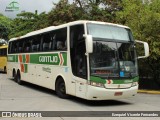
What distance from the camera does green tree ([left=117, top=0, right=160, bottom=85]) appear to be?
63.4ft

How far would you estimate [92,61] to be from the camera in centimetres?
1246

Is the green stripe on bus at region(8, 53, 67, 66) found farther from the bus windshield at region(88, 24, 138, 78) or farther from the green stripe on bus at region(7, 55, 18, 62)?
the green stripe on bus at region(7, 55, 18, 62)

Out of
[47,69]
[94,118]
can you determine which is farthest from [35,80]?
[94,118]

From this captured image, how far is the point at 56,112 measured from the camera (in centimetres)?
1119

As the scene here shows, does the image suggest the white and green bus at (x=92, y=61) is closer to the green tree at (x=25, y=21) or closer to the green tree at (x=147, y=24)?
the green tree at (x=147, y=24)

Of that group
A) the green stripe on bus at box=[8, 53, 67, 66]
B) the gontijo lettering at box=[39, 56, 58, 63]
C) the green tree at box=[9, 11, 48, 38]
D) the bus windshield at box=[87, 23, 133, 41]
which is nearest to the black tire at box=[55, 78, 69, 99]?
the green stripe on bus at box=[8, 53, 67, 66]

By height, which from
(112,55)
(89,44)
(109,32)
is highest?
(109,32)

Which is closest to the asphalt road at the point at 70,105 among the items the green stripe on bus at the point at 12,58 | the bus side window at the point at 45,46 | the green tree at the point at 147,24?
the bus side window at the point at 45,46

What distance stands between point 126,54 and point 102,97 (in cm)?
202

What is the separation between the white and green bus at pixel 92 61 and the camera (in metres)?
12.4

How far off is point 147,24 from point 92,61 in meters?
8.07

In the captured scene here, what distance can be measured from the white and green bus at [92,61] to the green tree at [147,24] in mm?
5543

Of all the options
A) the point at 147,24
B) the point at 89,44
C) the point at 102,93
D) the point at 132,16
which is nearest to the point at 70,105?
the point at 102,93

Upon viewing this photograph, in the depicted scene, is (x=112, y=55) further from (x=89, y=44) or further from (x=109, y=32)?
(x=89, y=44)
